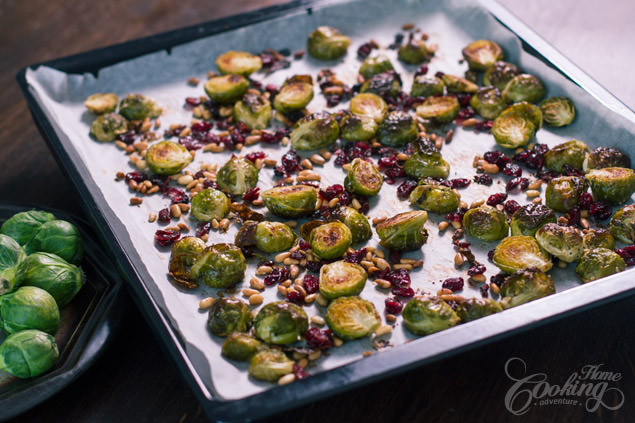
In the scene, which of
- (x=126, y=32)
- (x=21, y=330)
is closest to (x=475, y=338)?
(x=21, y=330)

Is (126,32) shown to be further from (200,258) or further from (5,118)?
(200,258)

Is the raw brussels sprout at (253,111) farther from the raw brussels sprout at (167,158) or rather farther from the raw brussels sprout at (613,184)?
the raw brussels sprout at (613,184)

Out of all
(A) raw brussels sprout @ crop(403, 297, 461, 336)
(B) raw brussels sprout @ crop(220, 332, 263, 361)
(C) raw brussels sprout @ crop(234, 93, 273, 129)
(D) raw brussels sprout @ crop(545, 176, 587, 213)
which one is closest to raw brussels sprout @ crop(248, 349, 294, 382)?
(B) raw brussels sprout @ crop(220, 332, 263, 361)

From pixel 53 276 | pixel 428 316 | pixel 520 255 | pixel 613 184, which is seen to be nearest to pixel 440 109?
pixel 613 184

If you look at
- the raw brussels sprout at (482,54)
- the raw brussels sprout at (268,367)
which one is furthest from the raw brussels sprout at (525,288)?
the raw brussels sprout at (482,54)

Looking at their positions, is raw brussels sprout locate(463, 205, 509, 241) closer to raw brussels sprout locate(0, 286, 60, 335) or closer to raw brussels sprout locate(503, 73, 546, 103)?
raw brussels sprout locate(503, 73, 546, 103)

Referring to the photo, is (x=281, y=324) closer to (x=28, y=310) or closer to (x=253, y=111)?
(x=28, y=310)

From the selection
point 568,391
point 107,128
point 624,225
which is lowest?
point 568,391
